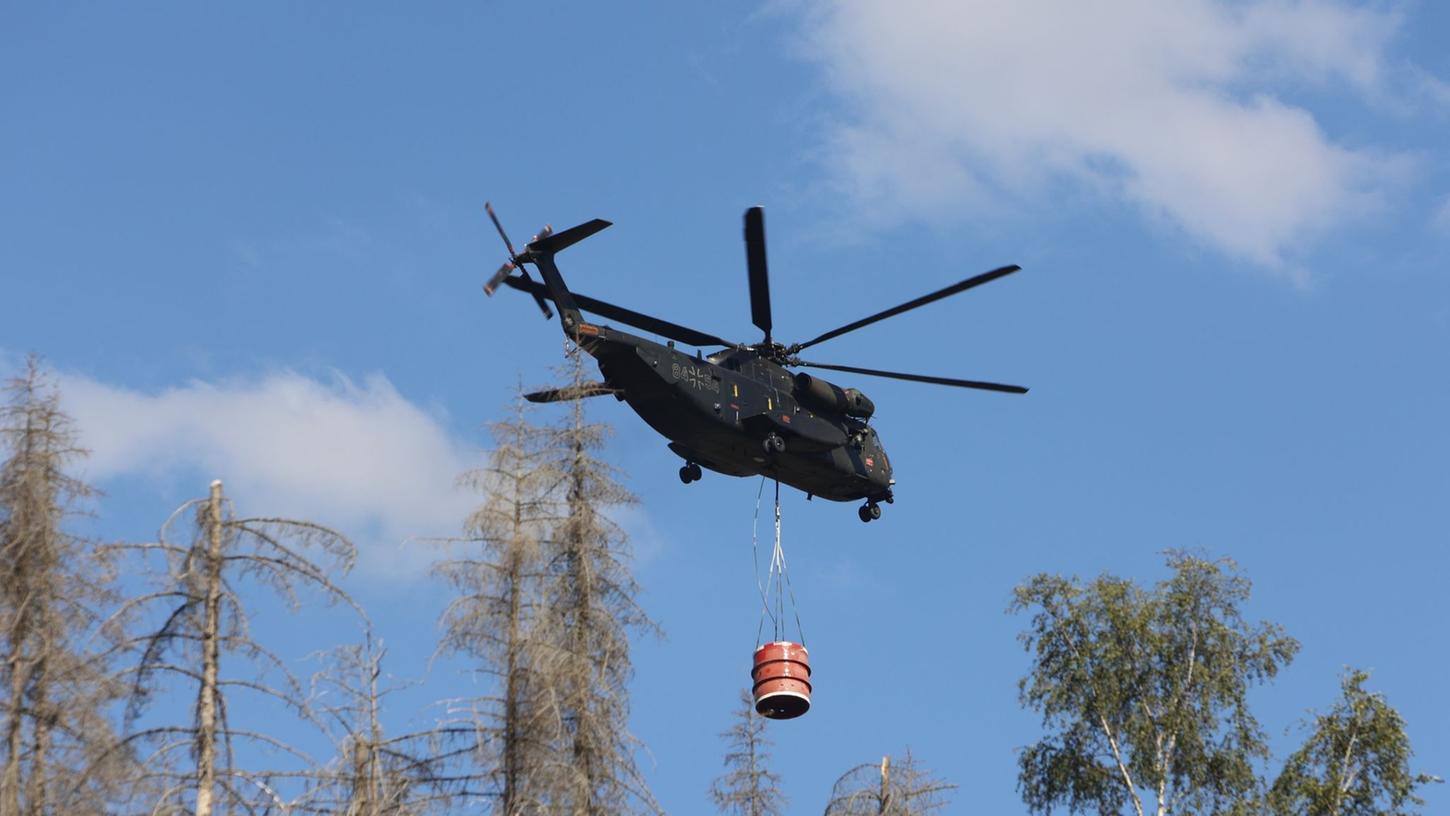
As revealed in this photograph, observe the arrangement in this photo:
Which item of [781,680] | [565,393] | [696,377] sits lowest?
[781,680]

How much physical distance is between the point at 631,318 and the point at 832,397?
3.87m

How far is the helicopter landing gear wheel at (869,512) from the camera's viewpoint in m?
35.2

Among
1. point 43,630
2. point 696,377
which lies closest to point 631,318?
point 696,377

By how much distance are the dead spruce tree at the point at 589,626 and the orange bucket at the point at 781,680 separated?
2278 mm

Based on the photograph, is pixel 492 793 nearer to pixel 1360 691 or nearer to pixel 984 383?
pixel 984 383

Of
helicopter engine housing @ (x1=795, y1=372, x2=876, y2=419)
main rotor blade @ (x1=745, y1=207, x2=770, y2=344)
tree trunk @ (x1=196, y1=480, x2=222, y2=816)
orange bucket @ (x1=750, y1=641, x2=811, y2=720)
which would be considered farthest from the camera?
helicopter engine housing @ (x1=795, y1=372, x2=876, y2=419)

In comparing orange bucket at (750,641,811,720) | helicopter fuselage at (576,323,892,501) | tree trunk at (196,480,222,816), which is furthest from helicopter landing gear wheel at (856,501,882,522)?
tree trunk at (196,480,222,816)

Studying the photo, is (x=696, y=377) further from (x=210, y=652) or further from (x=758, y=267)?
(x=210, y=652)

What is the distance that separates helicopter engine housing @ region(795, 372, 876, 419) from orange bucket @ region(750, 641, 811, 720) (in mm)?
6046

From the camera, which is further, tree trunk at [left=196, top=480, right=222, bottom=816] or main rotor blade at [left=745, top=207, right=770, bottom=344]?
main rotor blade at [left=745, top=207, right=770, bottom=344]

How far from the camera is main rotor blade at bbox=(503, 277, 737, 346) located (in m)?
30.2

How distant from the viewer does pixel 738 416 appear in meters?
30.8

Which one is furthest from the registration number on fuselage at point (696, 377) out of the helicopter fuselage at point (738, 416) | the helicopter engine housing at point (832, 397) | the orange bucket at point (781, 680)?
the orange bucket at point (781, 680)

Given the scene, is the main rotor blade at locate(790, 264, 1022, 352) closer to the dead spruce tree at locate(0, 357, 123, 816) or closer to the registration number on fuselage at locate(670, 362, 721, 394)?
the registration number on fuselage at locate(670, 362, 721, 394)
